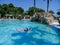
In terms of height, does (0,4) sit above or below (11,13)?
above

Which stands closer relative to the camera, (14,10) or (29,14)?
(14,10)

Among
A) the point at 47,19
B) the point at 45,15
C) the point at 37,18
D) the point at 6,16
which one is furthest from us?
the point at 6,16

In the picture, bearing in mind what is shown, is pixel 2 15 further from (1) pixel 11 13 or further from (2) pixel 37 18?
(2) pixel 37 18

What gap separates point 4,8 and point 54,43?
3895cm

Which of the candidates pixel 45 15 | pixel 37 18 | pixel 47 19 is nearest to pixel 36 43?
pixel 47 19

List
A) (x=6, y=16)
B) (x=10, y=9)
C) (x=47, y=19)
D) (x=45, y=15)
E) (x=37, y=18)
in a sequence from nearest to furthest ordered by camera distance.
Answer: (x=47, y=19)
(x=45, y=15)
(x=37, y=18)
(x=6, y=16)
(x=10, y=9)

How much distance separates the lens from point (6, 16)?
1748 inches

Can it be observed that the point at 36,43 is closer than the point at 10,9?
Yes

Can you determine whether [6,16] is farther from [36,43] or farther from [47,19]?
[36,43]

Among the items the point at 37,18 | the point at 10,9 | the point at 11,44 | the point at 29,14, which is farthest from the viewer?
the point at 29,14

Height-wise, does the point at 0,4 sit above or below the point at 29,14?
above

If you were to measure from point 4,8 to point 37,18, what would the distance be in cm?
1969

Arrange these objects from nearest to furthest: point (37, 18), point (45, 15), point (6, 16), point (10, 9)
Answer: point (45, 15) < point (37, 18) < point (6, 16) < point (10, 9)

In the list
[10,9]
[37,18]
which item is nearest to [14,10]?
[10,9]
